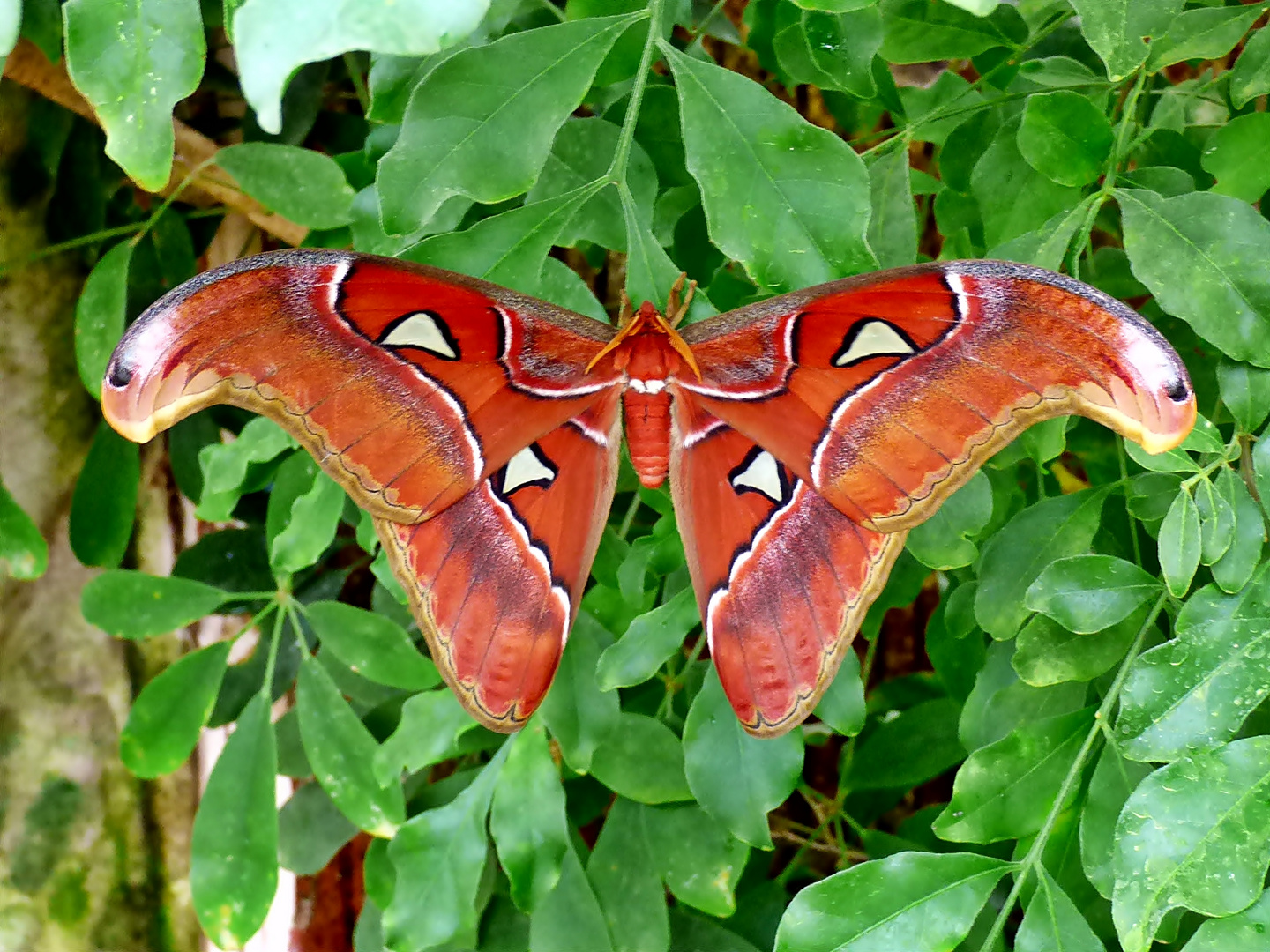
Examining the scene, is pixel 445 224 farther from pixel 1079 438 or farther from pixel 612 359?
pixel 1079 438

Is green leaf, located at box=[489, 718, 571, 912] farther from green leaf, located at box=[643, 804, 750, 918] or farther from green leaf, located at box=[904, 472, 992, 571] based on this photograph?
green leaf, located at box=[904, 472, 992, 571]

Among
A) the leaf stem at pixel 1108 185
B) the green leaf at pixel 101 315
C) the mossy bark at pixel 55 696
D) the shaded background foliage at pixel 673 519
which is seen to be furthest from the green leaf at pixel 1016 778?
the mossy bark at pixel 55 696

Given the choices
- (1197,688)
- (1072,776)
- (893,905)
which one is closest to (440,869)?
(893,905)

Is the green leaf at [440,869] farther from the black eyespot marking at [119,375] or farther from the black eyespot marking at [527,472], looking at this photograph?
the black eyespot marking at [119,375]

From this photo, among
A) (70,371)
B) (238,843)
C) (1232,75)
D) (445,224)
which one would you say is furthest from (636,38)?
(70,371)

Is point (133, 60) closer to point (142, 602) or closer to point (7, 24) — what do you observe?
point (7, 24)

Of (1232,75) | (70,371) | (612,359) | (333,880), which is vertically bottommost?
(333,880)

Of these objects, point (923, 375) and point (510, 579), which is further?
point (510, 579)
